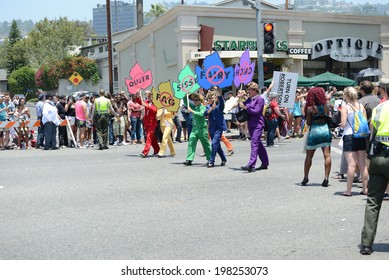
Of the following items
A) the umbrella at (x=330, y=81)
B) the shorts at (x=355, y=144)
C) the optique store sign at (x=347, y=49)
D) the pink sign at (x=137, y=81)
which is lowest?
the shorts at (x=355, y=144)

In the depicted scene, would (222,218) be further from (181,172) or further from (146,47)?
(146,47)

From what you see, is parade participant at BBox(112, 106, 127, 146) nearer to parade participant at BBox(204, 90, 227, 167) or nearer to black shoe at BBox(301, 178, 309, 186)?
parade participant at BBox(204, 90, 227, 167)

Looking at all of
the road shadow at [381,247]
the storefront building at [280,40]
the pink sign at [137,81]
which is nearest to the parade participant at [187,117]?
the pink sign at [137,81]

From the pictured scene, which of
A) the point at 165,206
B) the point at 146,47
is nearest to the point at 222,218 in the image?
the point at 165,206

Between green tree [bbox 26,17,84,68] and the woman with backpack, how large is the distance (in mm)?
71553

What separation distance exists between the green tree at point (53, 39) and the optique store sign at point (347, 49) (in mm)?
49891

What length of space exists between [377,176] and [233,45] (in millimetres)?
25719

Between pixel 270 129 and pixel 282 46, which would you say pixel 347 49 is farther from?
pixel 270 129

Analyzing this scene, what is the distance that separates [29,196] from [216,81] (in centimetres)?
728

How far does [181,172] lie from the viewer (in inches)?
522

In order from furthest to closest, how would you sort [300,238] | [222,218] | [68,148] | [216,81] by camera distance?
1. [68,148]
2. [216,81]
3. [222,218]
4. [300,238]

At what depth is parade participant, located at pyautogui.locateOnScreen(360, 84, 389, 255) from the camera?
21.1 feet

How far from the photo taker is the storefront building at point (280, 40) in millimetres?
31172

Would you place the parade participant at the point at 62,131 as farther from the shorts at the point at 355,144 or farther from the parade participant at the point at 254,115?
the shorts at the point at 355,144
